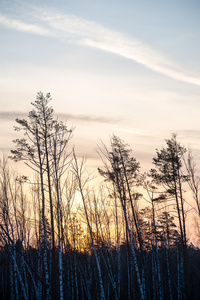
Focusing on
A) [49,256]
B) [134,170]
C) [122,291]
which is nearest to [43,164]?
[134,170]

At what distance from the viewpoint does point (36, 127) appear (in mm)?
14664

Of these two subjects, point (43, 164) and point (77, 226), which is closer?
point (43, 164)

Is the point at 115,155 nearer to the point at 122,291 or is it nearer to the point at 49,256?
the point at 49,256

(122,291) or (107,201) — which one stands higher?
(107,201)

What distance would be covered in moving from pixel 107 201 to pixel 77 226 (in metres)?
6.44

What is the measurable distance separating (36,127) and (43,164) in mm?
2418

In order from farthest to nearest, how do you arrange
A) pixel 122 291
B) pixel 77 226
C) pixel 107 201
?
pixel 122 291
pixel 77 226
pixel 107 201

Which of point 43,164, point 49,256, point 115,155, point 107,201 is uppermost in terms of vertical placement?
point 115,155

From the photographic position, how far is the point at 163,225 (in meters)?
28.3

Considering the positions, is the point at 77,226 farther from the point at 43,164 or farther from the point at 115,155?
the point at 43,164

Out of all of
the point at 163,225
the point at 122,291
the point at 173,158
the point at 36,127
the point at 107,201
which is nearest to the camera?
the point at 36,127

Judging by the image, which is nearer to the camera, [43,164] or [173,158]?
[43,164]

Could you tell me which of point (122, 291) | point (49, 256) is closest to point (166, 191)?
point (49, 256)

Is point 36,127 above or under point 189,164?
above
